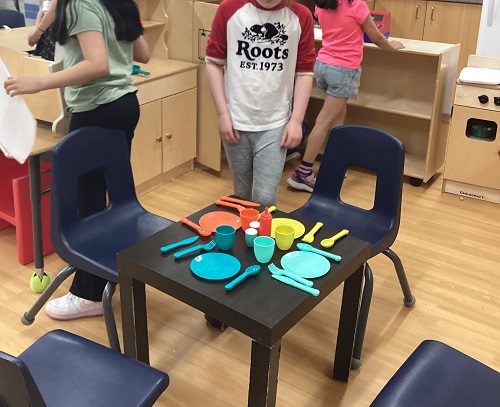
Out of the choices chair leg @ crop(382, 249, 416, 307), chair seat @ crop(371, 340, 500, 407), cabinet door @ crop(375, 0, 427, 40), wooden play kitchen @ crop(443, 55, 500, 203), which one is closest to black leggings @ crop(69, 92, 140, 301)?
chair leg @ crop(382, 249, 416, 307)

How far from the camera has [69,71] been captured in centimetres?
192

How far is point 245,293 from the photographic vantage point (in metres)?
1.47

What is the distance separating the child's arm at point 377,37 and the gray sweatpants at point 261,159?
1246 mm

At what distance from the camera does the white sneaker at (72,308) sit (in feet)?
7.39

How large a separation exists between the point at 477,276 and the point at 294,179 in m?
1.24

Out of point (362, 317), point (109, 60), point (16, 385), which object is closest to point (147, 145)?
point (109, 60)

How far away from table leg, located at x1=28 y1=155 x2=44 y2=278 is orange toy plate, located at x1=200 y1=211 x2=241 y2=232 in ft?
2.63

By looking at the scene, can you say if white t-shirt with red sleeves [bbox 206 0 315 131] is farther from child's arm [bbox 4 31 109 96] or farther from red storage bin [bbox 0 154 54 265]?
red storage bin [bbox 0 154 54 265]

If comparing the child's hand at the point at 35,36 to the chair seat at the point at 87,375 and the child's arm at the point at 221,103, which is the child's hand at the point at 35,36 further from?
the chair seat at the point at 87,375

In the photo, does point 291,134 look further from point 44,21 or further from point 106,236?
point 44,21

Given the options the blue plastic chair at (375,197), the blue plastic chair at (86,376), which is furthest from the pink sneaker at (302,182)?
the blue plastic chair at (86,376)

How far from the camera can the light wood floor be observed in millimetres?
1988

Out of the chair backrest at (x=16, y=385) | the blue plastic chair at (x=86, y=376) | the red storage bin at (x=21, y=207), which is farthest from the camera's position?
the red storage bin at (x=21, y=207)

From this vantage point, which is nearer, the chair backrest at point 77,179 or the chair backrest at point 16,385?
the chair backrest at point 16,385
